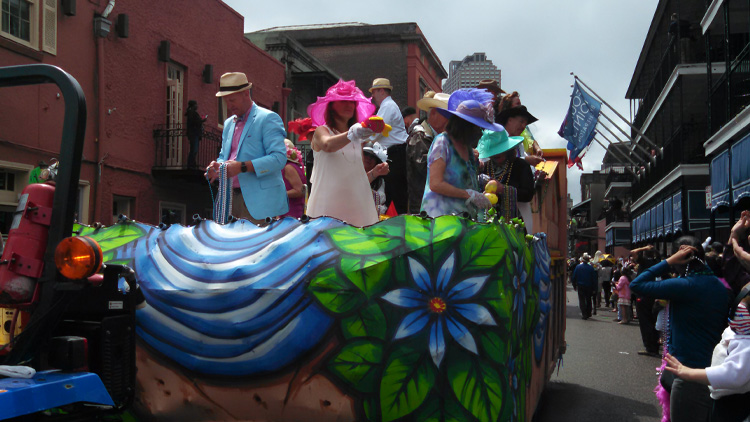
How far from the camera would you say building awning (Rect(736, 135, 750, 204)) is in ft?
44.0

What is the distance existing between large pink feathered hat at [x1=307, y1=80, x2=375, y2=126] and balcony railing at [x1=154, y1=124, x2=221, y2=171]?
479 inches

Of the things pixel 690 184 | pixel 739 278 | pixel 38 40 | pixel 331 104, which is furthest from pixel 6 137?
pixel 690 184

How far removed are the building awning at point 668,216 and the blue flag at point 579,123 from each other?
817 cm

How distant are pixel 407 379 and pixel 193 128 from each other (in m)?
14.7

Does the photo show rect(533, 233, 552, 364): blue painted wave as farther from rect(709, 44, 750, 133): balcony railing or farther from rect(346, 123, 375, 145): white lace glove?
rect(709, 44, 750, 133): balcony railing

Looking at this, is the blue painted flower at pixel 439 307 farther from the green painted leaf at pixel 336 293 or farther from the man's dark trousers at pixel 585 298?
the man's dark trousers at pixel 585 298

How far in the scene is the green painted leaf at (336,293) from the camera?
9.86 feet

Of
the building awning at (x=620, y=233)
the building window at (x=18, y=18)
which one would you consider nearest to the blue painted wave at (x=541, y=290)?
the building window at (x=18, y=18)

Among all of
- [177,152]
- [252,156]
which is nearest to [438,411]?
[252,156]

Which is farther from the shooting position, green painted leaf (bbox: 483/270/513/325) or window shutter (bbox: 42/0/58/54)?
window shutter (bbox: 42/0/58/54)

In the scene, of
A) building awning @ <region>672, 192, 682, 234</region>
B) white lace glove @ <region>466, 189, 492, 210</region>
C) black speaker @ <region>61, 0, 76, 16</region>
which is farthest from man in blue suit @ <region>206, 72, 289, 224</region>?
building awning @ <region>672, 192, 682, 234</region>

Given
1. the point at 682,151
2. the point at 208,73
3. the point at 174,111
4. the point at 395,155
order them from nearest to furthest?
the point at 395,155 < the point at 174,111 < the point at 208,73 < the point at 682,151

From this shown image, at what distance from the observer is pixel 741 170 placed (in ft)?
45.9

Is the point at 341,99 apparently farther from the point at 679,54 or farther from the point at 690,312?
the point at 679,54
